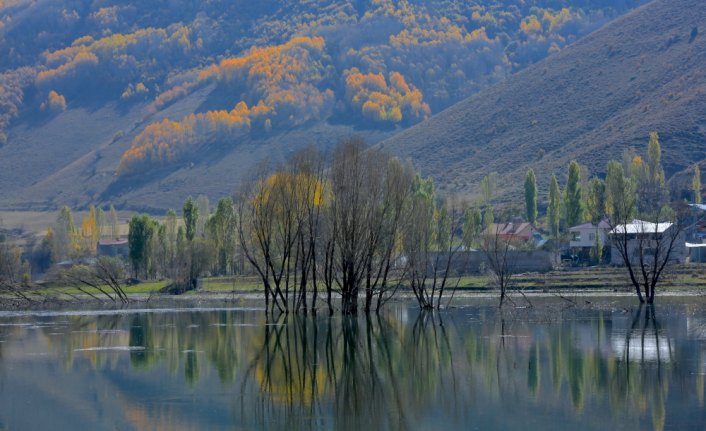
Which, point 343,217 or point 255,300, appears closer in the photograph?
point 343,217

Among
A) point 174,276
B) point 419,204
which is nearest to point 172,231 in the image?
point 174,276

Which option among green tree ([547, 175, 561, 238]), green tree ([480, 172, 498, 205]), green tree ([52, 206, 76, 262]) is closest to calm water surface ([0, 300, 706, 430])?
green tree ([547, 175, 561, 238])

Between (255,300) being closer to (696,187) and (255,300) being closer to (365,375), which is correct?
(365,375)

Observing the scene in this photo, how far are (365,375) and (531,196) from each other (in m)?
88.7

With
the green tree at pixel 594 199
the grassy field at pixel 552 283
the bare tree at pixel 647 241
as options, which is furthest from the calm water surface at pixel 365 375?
the green tree at pixel 594 199

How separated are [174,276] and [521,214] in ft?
155

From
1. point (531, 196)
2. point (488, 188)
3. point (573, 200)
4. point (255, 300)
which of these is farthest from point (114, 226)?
point (255, 300)

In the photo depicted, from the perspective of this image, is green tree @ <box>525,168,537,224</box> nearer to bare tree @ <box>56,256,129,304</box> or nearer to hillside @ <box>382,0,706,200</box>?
hillside @ <box>382,0,706,200</box>

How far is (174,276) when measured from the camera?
9088cm

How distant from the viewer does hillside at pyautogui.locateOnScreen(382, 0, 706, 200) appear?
13388 cm

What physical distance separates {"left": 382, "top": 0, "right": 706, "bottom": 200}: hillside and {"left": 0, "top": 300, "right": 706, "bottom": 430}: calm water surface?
284 feet

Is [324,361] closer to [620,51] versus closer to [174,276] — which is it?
[174,276]

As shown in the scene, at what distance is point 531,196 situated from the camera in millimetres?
117812

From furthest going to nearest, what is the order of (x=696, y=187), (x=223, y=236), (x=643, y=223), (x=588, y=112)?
(x=588, y=112) → (x=696, y=187) → (x=223, y=236) → (x=643, y=223)
